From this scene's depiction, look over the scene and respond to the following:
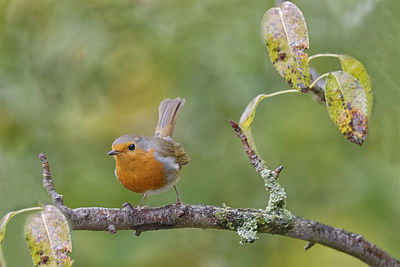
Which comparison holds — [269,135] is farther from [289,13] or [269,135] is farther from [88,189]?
[289,13]

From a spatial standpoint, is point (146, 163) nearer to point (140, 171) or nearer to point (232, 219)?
point (140, 171)

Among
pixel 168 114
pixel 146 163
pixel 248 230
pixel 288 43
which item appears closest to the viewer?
pixel 288 43

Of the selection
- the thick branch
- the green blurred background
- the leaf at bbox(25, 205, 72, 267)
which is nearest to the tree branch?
the thick branch

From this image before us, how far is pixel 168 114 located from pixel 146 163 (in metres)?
1.08

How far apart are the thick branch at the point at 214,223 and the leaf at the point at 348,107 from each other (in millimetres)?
553

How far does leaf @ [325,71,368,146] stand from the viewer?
2.13 m

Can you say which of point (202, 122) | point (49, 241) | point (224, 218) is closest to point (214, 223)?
point (224, 218)

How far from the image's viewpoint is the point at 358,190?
461 cm

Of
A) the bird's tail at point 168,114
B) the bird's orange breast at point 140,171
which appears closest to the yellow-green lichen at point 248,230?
the bird's orange breast at point 140,171

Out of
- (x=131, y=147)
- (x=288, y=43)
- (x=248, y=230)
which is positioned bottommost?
(x=248, y=230)

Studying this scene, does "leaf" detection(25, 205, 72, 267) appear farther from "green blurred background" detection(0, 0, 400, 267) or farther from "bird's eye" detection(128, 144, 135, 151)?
"green blurred background" detection(0, 0, 400, 267)

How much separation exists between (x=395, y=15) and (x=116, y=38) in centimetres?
238

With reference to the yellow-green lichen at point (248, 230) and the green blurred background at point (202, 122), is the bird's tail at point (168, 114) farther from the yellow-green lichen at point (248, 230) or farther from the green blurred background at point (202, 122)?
the yellow-green lichen at point (248, 230)

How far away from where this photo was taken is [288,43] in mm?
2121
